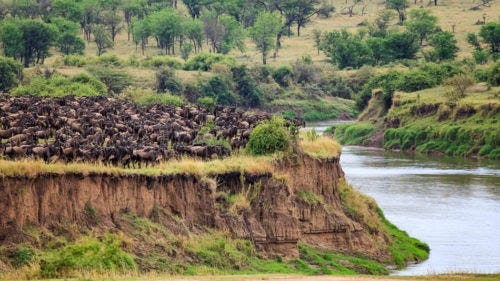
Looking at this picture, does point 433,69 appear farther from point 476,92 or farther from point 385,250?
point 385,250

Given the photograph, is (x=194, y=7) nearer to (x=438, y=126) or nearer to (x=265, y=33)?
(x=265, y=33)

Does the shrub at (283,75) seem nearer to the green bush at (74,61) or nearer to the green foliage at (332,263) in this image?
the green bush at (74,61)

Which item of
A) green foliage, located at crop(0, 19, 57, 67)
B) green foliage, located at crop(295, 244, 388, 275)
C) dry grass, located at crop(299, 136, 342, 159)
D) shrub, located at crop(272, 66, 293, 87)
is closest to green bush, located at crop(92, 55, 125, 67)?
green foliage, located at crop(0, 19, 57, 67)

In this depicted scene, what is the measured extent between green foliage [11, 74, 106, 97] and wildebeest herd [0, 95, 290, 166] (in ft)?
51.5

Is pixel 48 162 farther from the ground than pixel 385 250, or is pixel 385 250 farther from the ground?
pixel 48 162

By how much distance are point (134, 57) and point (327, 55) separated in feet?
89.7

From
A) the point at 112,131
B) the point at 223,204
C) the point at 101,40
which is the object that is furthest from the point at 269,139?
the point at 101,40

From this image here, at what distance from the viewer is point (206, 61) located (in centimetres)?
11675

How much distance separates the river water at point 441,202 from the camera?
147 feet

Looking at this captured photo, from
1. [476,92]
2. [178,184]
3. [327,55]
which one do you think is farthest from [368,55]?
[178,184]

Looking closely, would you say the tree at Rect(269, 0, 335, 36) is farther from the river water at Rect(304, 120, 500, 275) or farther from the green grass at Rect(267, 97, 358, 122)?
the river water at Rect(304, 120, 500, 275)

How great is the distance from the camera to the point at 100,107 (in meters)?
56.8

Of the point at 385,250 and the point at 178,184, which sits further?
the point at 385,250

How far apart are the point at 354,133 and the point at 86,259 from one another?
67927 mm
